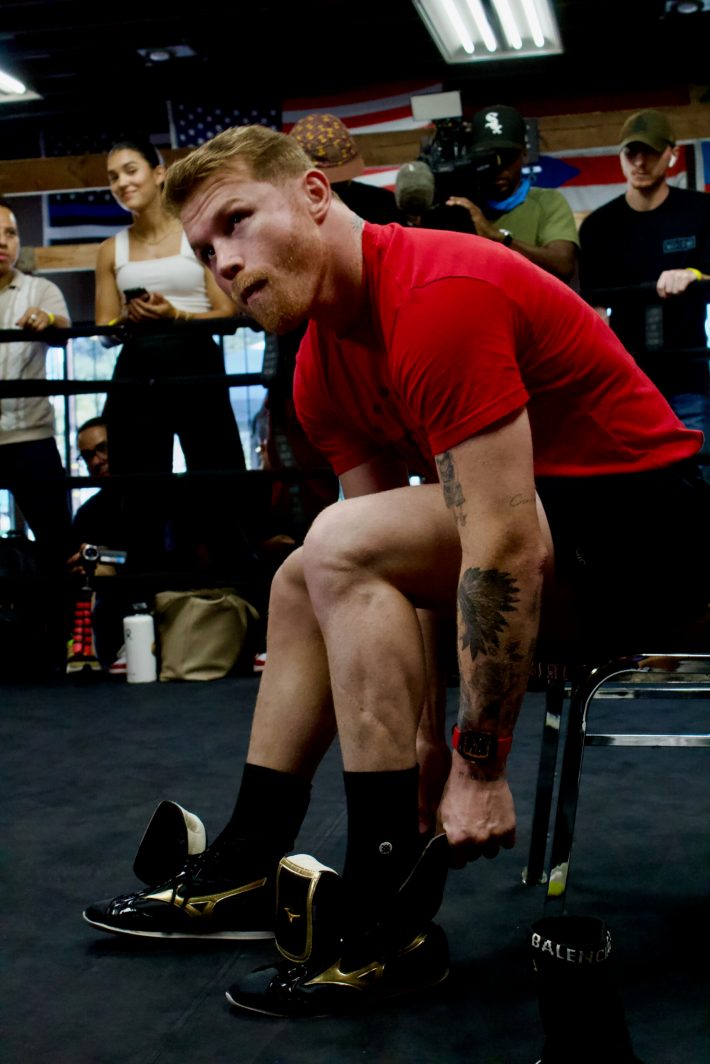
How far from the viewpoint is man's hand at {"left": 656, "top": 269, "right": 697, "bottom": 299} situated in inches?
108

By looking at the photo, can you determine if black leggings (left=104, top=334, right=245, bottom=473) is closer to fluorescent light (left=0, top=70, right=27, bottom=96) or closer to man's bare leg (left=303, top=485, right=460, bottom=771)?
man's bare leg (left=303, top=485, right=460, bottom=771)

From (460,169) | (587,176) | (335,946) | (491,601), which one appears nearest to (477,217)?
(460,169)

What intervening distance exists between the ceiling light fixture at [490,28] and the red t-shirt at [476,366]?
388 cm

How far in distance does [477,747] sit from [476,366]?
0.35 metres

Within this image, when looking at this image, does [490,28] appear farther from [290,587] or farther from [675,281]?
[290,587]

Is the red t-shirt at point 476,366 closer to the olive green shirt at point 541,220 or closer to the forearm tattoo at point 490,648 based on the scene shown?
the forearm tattoo at point 490,648

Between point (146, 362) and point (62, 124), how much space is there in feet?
12.4

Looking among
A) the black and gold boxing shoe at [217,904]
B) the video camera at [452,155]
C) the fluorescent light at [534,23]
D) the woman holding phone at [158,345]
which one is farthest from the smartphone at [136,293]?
the fluorescent light at [534,23]

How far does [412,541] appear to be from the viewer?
1104 millimetres

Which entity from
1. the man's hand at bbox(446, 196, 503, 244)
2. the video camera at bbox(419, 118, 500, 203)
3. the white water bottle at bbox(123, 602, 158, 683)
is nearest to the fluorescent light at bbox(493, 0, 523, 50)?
the video camera at bbox(419, 118, 500, 203)

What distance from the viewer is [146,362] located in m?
3.18

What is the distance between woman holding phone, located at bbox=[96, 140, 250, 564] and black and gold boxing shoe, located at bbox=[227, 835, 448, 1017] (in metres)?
2.17

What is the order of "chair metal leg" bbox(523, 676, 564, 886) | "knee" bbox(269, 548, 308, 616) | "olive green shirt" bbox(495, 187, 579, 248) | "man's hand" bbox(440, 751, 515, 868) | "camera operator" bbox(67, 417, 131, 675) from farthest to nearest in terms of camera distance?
"camera operator" bbox(67, 417, 131, 675) < "olive green shirt" bbox(495, 187, 579, 248) < "chair metal leg" bbox(523, 676, 564, 886) < "knee" bbox(269, 548, 308, 616) < "man's hand" bbox(440, 751, 515, 868)

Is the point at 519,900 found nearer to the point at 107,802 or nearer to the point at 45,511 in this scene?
the point at 107,802
